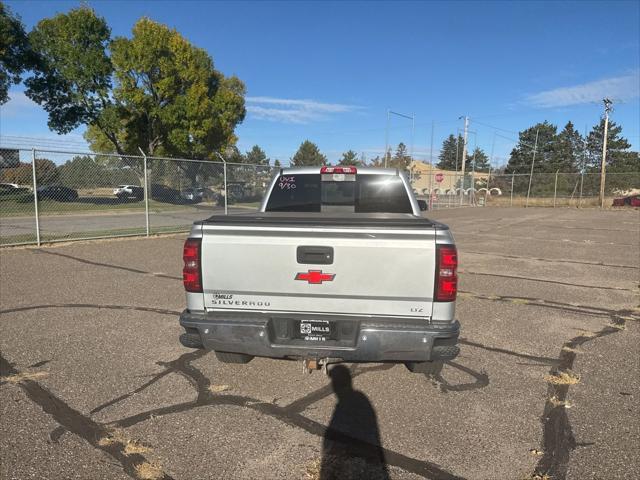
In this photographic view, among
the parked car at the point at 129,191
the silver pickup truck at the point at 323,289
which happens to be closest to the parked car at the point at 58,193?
the parked car at the point at 129,191

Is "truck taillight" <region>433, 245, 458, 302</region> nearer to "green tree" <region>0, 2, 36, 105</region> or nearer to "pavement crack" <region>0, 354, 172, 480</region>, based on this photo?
"pavement crack" <region>0, 354, 172, 480</region>

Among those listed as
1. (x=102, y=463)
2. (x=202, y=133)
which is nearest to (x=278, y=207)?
(x=102, y=463)

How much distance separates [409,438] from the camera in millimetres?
3084

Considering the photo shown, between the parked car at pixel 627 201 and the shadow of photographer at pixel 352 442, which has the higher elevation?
the parked car at pixel 627 201

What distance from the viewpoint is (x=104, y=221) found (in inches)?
643

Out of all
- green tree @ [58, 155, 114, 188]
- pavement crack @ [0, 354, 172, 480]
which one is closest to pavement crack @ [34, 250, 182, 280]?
green tree @ [58, 155, 114, 188]

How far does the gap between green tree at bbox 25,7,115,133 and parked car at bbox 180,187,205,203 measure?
50.6ft

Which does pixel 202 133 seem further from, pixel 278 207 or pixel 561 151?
pixel 561 151

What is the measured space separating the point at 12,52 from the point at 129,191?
1695cm

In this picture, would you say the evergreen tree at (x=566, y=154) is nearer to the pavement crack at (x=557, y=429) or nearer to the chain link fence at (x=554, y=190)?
the chain link fence at (x=554, y=190)

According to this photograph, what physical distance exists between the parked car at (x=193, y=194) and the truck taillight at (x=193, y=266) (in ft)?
43.7

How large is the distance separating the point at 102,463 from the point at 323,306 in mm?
1691

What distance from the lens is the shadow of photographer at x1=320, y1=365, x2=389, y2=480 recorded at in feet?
8.89

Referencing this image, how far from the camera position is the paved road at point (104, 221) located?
46.9ft
